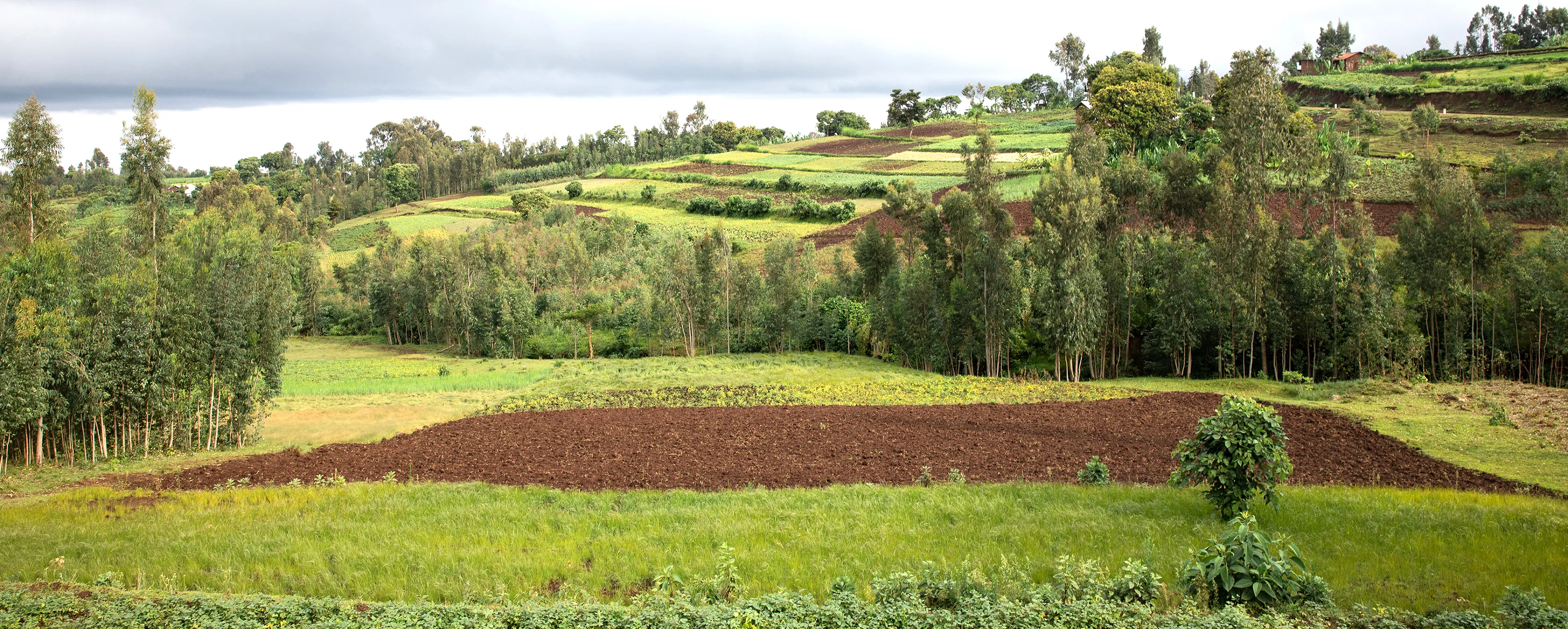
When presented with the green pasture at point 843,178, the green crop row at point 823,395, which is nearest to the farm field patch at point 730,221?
the green pasture at point 843,178

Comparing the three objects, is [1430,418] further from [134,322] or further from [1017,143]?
[1017,143]

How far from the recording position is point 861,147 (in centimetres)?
11206

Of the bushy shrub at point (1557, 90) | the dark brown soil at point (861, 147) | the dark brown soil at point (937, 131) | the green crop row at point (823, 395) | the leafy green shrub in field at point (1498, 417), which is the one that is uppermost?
the dark brown soil at point (937, 131)

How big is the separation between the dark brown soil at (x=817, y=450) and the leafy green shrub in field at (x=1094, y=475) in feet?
3.46

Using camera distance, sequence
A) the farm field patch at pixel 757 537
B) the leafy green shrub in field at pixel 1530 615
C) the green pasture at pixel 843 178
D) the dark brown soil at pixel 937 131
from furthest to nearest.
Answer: the dark brown soil at pixel 937 131, the green pasture at pixel 843 178, the farm field patch at pixel 757 537, the leafy green shrub in field at pixel 1530 615

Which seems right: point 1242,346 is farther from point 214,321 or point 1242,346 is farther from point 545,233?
point 545,233

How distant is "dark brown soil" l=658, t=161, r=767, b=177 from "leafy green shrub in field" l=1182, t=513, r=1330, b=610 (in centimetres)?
9260

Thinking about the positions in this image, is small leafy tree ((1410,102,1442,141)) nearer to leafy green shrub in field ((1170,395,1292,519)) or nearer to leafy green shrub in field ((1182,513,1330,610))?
leafy green shrub in field ((1170,395,1292,519))

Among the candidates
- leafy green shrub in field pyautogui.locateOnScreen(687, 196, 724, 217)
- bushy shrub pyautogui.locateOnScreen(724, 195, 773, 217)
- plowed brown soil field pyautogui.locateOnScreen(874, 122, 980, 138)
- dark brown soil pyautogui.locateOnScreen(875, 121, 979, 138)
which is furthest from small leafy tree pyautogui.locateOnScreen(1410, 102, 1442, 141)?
leafy green shrub in field pyautogui.locateOnScreen(687, 196, 724, 217)

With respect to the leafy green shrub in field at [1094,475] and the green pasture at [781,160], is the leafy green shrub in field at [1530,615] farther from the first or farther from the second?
the green pasture at [781,160]

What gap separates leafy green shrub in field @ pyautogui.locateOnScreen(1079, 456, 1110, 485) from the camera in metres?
16.8

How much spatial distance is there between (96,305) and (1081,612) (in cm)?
2492

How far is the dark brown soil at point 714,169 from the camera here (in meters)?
102

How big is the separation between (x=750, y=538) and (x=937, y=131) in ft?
368
